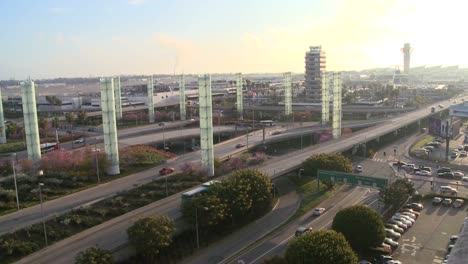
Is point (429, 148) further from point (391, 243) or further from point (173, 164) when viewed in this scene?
point (173, 164)

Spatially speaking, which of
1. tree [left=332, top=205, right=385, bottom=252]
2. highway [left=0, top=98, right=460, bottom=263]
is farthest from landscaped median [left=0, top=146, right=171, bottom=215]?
tree [left=332, top=205, right=385, bottom=252]

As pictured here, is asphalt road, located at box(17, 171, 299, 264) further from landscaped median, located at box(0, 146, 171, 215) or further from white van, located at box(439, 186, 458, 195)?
white van, located at box(439, 186, 458, 195)

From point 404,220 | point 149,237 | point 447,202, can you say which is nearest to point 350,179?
point 404,220

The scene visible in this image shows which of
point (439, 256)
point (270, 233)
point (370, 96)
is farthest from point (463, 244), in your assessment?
point (370, 96)

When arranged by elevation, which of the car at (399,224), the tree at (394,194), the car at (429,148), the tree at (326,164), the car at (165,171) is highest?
the tree at (326,164)

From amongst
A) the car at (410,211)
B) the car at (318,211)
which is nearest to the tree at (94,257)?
the car at (318,211)

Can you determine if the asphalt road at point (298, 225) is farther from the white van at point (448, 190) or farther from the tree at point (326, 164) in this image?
the white van at point (448, 190)
